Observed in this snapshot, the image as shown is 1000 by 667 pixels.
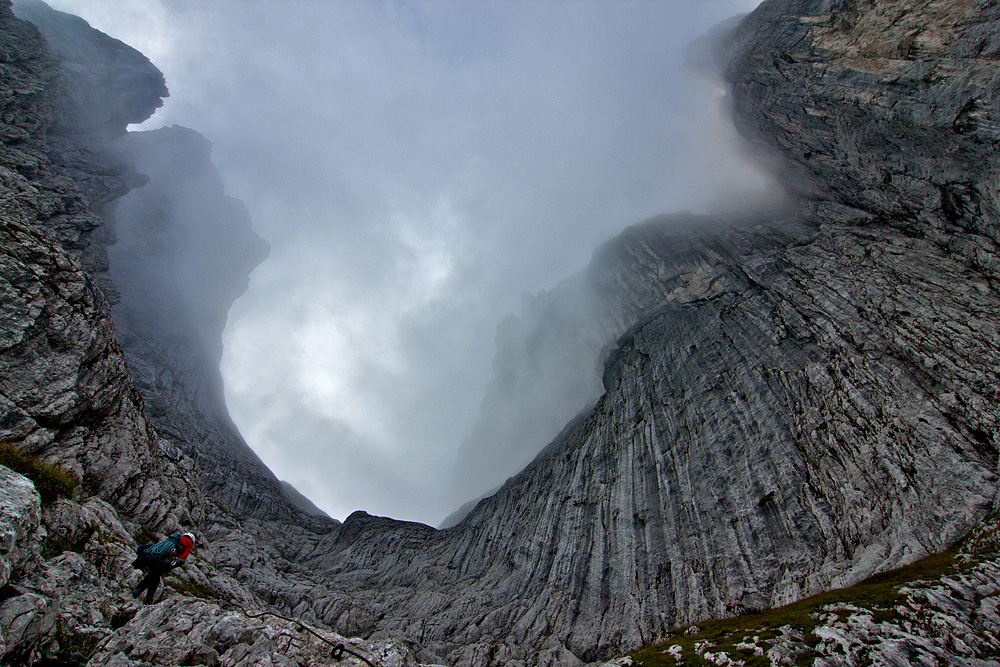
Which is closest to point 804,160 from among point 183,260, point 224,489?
point 224,489

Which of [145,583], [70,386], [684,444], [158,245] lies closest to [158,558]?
[145,583]

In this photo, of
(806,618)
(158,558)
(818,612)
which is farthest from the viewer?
(818,612)

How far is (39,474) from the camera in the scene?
68.0 feet

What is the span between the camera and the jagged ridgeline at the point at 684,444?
66.4 feet

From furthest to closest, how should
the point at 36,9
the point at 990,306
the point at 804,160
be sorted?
the point at 36,9
the point at 804,160
the point at 990,306

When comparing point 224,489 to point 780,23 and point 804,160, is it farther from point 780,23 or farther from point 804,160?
point 780,23

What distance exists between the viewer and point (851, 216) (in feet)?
163

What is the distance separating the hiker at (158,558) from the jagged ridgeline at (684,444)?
1.28 m

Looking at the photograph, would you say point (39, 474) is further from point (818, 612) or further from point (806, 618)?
point (818, 612)

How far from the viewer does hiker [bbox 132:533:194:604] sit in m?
18.5

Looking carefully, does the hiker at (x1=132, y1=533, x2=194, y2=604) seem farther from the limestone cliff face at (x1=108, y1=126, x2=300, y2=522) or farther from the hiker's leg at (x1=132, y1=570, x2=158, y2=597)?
the limestone cliff face at (x1=108, y1=126, x2=300, y2=522)

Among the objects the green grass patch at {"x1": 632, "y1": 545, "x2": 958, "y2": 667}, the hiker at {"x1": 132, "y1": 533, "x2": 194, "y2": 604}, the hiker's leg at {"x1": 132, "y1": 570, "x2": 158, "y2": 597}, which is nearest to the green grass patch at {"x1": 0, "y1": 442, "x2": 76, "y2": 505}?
the hiker at {"x1": 132, "y1": 533, "x2": 194, "y2": 604}

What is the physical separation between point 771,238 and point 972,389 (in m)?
31.3

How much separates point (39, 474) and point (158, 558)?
7.91 m
